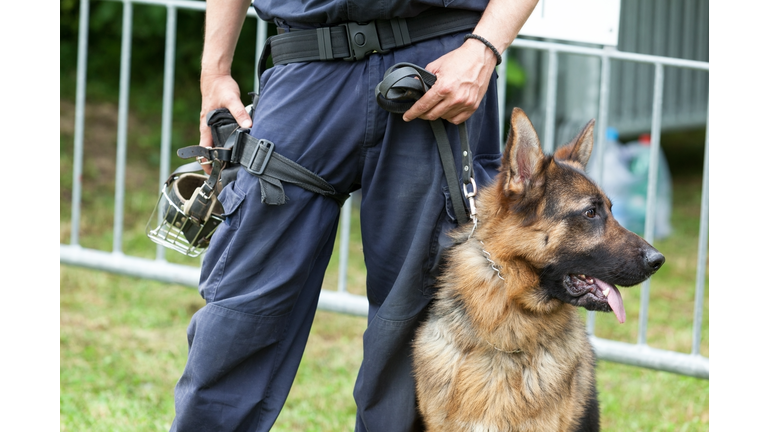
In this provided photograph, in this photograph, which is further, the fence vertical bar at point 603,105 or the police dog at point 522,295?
the fence vertical bar at point 603,105

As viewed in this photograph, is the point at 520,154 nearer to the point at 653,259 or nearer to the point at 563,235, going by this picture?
the point at 563,235

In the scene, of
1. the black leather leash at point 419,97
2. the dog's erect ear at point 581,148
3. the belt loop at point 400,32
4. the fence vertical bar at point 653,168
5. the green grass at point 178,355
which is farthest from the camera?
the fence vertical bar at point 653,168

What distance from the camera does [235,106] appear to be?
7.95 feet

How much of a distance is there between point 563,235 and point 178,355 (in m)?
2.80

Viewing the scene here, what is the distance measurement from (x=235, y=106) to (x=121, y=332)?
2.76m

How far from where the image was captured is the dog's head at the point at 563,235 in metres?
2.30

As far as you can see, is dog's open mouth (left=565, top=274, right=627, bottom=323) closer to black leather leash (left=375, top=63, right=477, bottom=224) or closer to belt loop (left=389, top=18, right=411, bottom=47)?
black leather leash (left=375, top=63, right=477, bottom=224)

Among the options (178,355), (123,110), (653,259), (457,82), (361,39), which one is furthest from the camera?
(123,110)

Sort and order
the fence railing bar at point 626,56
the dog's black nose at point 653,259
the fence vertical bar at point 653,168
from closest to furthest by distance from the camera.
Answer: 1. the dog's black nose at point 653,259
2. the fence railing bar at point 626,56
3. the fence vertical bar at point 653,168

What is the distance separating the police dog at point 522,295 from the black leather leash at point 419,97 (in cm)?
14

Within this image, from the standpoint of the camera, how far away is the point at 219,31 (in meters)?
2.49

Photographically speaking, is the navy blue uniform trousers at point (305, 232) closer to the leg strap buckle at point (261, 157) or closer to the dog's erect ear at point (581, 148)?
the leg strap buckle at point (261, 157)

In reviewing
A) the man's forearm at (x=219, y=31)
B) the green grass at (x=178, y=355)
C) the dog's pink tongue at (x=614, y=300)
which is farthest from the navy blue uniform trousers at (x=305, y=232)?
the green grass at (x=178, y=355)

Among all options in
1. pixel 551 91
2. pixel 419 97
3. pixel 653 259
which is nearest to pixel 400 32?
pixel 419 97
